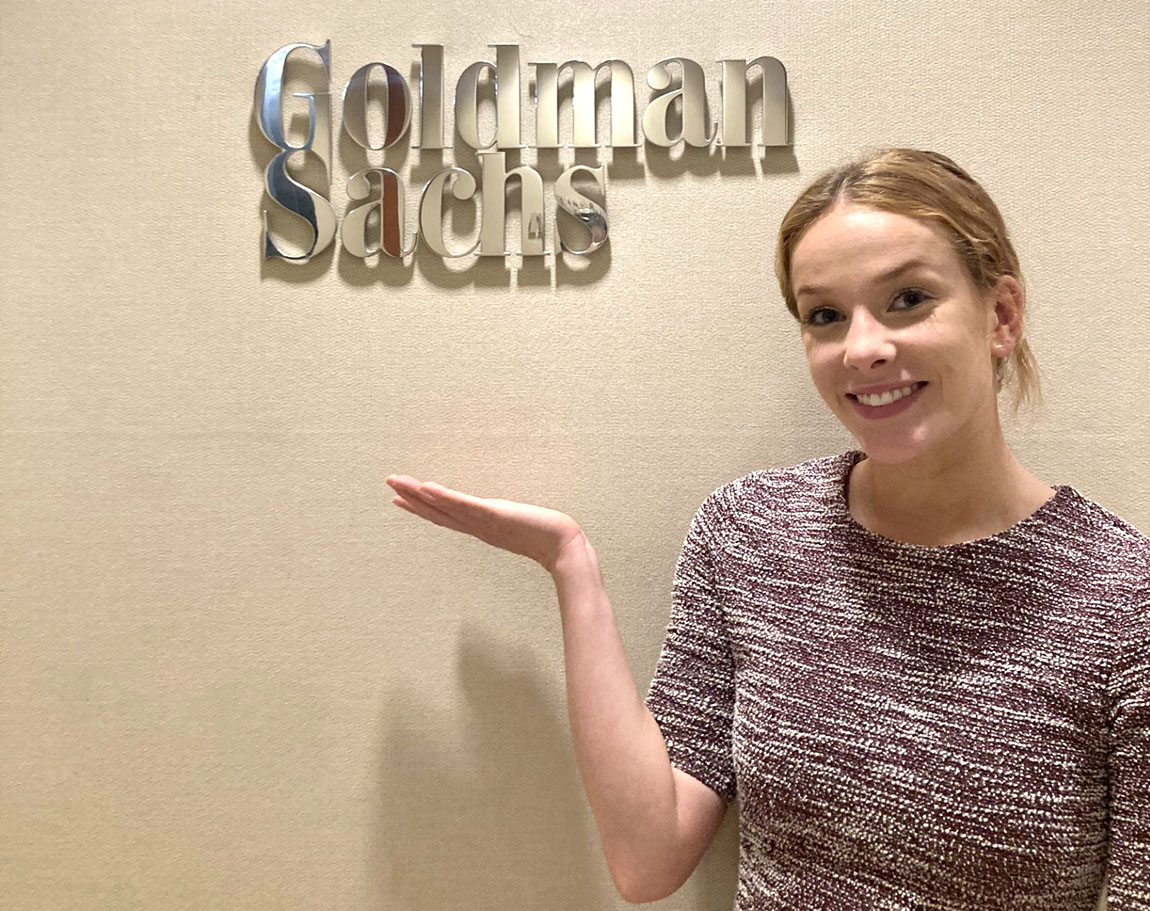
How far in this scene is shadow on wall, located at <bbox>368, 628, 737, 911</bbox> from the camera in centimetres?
132

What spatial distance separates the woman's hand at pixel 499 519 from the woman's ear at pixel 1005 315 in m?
0.57

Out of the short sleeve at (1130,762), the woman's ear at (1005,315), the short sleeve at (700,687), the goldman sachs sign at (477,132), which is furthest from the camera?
the goldman sachs sign at (477,132)

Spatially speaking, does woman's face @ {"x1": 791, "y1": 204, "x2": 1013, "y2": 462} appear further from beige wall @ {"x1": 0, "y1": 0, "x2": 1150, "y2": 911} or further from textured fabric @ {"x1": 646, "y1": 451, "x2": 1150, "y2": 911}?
beige wall @ {"x1": 0, "y1": 0, "x2": 1150, "y2": 911}

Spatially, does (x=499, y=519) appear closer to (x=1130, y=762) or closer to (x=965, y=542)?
(x=965, y=542)

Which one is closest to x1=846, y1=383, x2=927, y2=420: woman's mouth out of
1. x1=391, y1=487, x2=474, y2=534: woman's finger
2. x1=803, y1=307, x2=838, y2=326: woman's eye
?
x1=803, y1=307, x2=838, y2=326: woman's eye

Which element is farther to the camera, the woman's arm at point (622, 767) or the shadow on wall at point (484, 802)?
the shadow on wall at point (484, 802)

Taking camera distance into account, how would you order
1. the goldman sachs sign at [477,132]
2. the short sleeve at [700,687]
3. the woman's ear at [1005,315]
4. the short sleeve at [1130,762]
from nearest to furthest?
the short sleeve at [1130,762], the woman's ear at [1005,315], the short sleeve at [700,687], the goldman sachs sign at [477,132]

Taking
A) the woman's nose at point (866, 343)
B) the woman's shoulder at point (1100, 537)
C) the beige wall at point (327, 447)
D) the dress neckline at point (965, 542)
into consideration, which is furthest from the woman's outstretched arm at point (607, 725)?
the woman's shoulder at point (1100, 537)

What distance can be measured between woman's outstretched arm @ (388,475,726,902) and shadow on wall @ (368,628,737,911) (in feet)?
0.66

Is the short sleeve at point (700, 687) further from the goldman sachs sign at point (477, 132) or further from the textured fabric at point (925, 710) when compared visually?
the goldman sachs sign at point (477, 132)

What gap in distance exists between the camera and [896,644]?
100 centimetres

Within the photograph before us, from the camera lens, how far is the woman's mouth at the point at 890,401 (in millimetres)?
959

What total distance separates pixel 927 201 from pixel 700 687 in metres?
0.66

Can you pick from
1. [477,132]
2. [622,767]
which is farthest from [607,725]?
[477,132]
